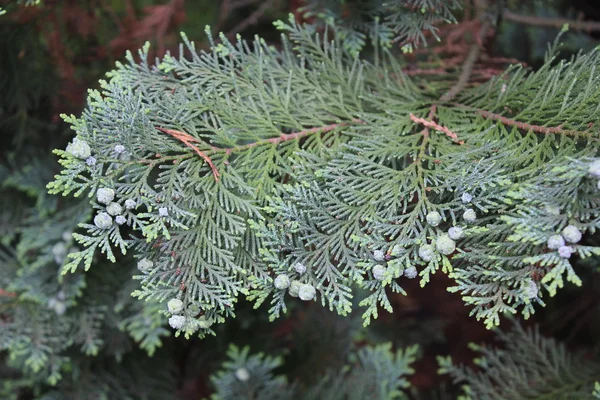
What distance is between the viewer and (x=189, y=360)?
61.0 inches

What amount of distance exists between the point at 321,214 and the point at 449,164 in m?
0.18

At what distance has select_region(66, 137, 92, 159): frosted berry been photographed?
67 centimetres

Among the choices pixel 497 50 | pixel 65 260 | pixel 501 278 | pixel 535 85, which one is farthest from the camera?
pixel 497 50

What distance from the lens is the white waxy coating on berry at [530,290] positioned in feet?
2.09

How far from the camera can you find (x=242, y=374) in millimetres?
1166

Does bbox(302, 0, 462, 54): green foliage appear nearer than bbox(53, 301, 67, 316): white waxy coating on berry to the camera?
Yes

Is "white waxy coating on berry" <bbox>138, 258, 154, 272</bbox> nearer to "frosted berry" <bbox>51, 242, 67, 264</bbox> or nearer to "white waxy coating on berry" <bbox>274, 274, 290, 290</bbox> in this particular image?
"white waxy coating on berry" <bbox>274, 274, 290, 290</bbox>

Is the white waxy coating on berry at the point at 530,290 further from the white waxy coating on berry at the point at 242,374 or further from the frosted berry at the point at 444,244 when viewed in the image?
the white waxy coating on berry at the point at 242,374

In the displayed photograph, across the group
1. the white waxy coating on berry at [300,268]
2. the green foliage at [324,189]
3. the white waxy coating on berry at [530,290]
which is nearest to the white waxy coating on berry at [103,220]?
the green foliage at [324,189]

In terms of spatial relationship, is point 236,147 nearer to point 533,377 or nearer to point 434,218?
point 434,218

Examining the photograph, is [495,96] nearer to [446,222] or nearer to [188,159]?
[446,222]

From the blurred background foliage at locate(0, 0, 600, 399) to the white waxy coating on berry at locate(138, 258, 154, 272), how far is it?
0.41 meters

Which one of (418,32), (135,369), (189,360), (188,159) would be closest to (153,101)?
(188,159)

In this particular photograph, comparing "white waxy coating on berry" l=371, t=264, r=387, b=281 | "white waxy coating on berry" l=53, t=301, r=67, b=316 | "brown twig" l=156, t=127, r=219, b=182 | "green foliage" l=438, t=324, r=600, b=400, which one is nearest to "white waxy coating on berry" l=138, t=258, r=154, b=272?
"brown twig" l=156, t=127, r=219, b=182
